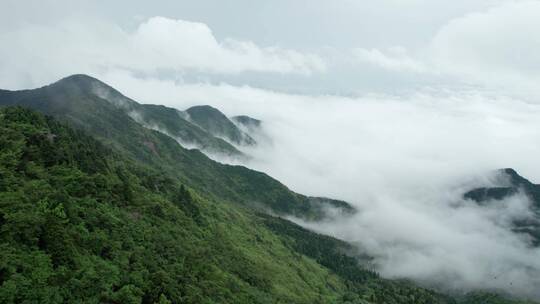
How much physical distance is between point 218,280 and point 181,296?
2697 centimetres

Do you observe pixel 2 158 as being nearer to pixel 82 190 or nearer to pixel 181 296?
pixel 82 190

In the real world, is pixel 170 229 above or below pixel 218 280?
above

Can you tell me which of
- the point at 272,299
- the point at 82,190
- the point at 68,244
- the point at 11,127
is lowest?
the point at 272,299

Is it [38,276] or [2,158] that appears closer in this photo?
[38,276]

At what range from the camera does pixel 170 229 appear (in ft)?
465

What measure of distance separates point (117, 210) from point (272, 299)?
214ft

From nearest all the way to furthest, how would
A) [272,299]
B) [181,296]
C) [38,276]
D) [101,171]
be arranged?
[38,276], [181,296], [101,171], [272,299]

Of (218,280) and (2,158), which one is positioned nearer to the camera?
(2,158)

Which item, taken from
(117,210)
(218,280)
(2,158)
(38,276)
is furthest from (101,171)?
(38,276)

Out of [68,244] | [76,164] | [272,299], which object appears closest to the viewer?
[68,244]

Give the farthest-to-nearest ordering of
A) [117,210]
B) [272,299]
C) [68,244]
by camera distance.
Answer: [272,299] < [117,210] < [68,244]

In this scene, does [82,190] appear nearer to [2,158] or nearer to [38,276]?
[2,158]

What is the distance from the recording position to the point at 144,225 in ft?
416

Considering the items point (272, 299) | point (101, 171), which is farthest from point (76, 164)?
point (272, 299)
